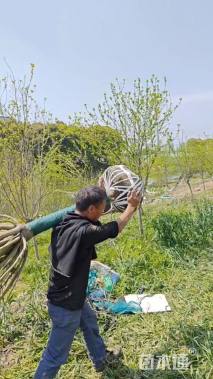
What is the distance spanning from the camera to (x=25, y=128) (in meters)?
5.62

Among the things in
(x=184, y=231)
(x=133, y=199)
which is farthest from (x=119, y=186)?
(x=184, y=231)

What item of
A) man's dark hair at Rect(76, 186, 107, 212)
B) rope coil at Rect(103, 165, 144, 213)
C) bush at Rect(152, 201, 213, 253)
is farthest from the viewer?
bush at Rect(152, 201, 213, 253)

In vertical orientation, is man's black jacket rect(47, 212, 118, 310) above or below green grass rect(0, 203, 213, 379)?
above

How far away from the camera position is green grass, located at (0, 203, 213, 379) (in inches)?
108

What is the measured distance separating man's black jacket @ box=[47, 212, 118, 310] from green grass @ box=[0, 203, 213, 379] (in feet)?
2.57

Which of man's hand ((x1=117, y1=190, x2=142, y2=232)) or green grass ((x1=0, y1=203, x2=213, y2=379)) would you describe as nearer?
man's hand ((x1=117, y1=190, x2=142, y2=232))

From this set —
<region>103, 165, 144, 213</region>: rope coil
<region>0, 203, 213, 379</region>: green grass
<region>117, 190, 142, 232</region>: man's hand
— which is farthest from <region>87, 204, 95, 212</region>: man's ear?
<region>0, 203, 213, 379</region>: green grass

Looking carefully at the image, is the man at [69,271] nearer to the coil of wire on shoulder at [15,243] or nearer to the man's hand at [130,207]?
the man's hand at [130,207]

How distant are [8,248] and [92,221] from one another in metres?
0.62

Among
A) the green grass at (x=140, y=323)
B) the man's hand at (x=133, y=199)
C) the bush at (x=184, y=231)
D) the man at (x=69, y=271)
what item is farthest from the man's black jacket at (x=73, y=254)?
the bush at (x=184, y=231)

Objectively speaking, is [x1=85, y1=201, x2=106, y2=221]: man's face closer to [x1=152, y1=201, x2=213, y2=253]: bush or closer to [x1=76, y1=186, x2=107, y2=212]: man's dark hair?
[x1=76, y1=186, x2=107, y2=212]: man's dark hair

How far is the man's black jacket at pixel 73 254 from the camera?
88.1 inches

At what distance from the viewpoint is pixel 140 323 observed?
10.8ft

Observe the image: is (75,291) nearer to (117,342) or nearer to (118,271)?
(117,342)
